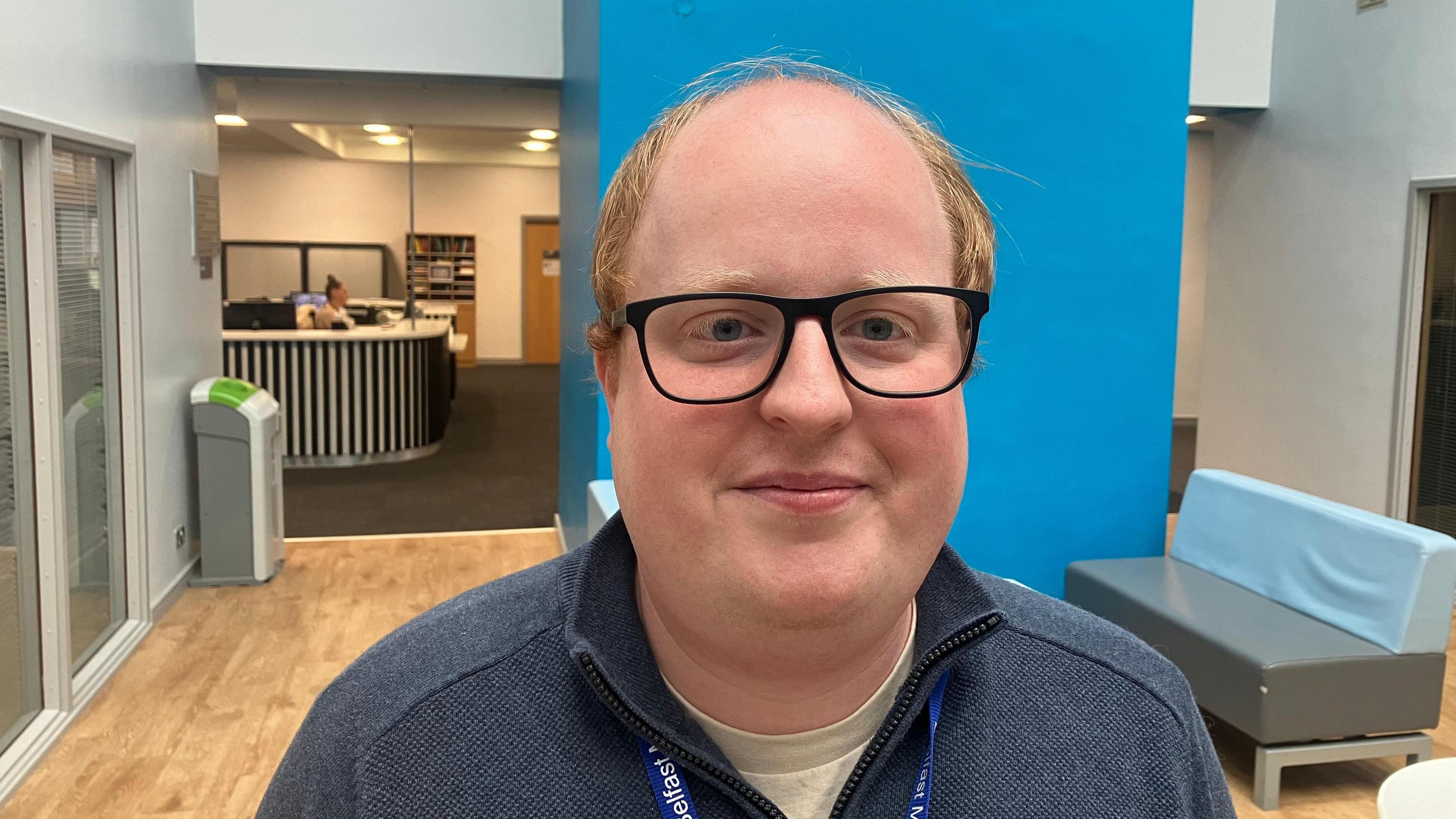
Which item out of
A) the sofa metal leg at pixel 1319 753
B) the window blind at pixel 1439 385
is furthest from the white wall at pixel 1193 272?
the sofa metal leg at pixel 1319 753

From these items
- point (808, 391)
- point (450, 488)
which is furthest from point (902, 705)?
point (450, 488)

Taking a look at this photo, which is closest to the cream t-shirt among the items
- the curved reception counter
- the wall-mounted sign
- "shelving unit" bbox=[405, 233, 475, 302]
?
the wall-mounted sign

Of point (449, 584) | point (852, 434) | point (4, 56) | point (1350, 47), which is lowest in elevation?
point (449, 584)

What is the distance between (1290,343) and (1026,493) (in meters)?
3.05

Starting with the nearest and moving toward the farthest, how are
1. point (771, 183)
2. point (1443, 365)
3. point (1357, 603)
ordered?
1. point (771, 183)
2. point (1357, 603)
3. point (1443, 365)

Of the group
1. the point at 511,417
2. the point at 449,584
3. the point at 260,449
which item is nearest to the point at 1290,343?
the point at 449,584

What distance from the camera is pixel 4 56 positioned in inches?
145

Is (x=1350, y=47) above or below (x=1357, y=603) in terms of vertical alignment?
above

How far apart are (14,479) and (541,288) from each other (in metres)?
13.9

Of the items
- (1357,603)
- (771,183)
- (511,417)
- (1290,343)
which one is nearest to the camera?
(771,183)

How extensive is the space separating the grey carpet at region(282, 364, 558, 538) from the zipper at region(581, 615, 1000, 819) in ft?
22.0

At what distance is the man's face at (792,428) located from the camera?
822 mm

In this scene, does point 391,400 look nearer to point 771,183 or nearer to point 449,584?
point 449,584

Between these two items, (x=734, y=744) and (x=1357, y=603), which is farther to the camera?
(x=1357, y=603)
